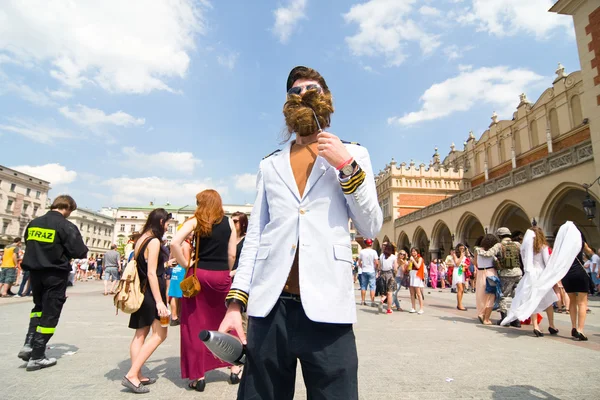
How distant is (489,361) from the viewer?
14.3 feet

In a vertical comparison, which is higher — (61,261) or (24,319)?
(61,261)

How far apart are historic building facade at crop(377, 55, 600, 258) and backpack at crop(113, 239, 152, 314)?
16.3m

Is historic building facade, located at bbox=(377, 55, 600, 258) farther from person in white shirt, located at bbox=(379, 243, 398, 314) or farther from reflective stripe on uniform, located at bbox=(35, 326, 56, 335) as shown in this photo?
reflective stripe on uniform, located at bbox=(35, 326, 56, 335)

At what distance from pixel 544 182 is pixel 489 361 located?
1512cm

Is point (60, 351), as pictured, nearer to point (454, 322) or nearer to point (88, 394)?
point (88, 394)

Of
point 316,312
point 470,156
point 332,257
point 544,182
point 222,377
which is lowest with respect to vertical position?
point 222,377

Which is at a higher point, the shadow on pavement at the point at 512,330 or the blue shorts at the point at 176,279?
the blue shorts at the point at 176,279

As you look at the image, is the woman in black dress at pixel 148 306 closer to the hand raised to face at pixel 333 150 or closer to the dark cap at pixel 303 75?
the dark cap at pixel 303 75

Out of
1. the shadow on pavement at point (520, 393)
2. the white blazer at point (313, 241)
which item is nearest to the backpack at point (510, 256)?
the shadow on pavement at point (520, 393)

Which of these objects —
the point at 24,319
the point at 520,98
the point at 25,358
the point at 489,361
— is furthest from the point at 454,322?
the point at 520,98

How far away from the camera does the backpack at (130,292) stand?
3.58 metres

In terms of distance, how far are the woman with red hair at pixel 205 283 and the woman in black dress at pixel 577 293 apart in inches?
221

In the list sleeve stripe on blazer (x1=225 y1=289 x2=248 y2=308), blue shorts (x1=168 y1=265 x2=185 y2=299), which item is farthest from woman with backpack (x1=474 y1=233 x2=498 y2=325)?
sleeve stripe on blazer (x1=225 y1=289 x2=248 y2=308)

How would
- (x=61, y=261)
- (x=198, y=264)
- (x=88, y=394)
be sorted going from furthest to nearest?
1. (x=61, y=261)
2. (x=198, y=264)
3. (x=88, y=394)
